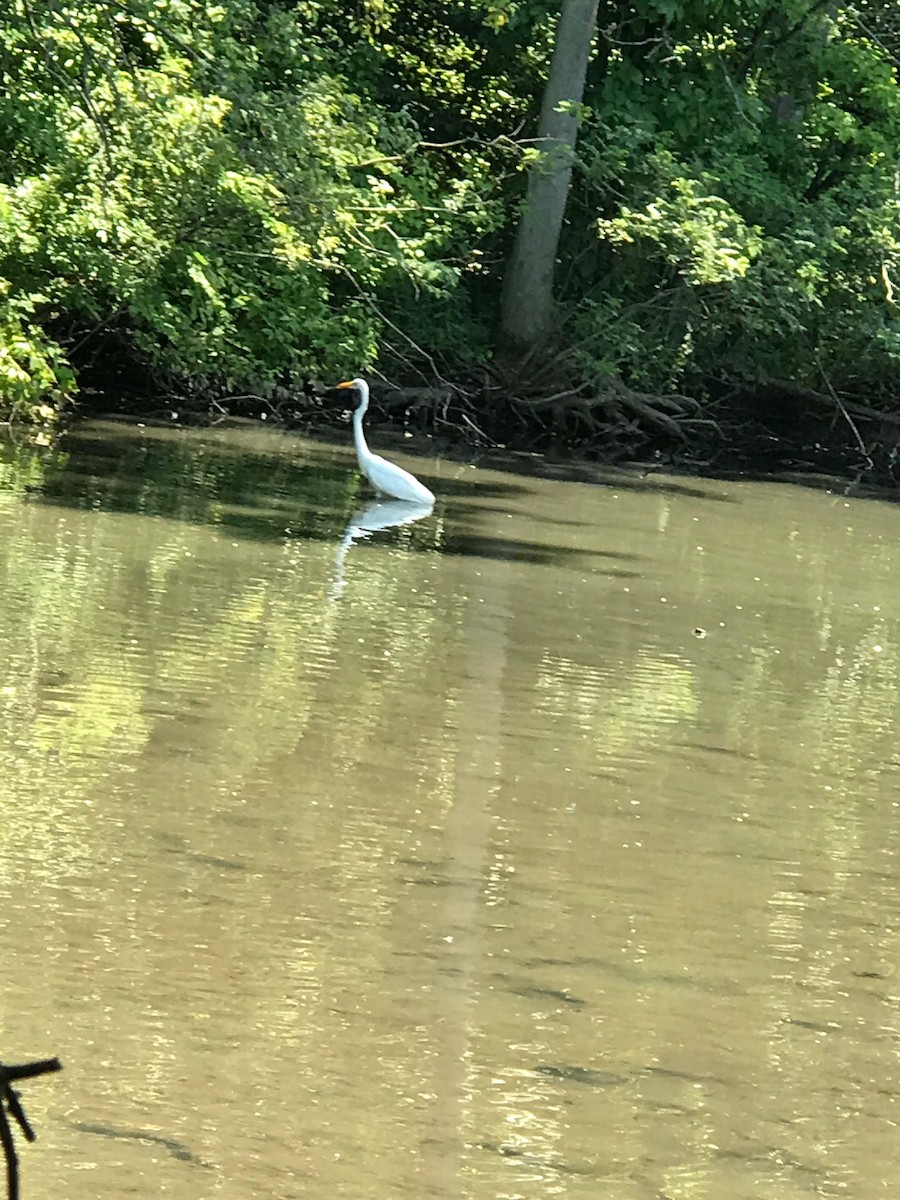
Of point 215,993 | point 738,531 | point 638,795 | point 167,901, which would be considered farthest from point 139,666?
point 738,531

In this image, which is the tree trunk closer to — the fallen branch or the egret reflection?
the egret reflection

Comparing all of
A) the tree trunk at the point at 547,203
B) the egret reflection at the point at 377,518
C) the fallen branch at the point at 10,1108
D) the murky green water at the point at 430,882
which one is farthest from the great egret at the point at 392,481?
the fallen branch at the point at 10,1108

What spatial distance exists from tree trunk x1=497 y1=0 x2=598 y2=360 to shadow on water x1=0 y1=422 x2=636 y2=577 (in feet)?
17.8

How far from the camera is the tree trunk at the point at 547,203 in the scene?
77.5 ft

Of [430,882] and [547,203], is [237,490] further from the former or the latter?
[547,203]

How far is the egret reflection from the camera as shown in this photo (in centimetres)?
1350

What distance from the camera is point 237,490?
15883 millimetres

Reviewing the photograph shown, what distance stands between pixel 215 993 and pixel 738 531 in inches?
528

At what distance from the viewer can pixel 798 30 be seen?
25.4 m

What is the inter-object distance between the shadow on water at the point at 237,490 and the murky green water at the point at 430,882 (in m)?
1.15

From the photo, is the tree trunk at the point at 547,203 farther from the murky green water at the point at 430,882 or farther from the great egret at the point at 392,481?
the murky green water at the point at 430,882

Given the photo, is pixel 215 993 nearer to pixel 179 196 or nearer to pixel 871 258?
pixel 179 196

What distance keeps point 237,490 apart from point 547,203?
10.0 m

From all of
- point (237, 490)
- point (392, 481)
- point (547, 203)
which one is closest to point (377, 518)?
point (237, 490)
